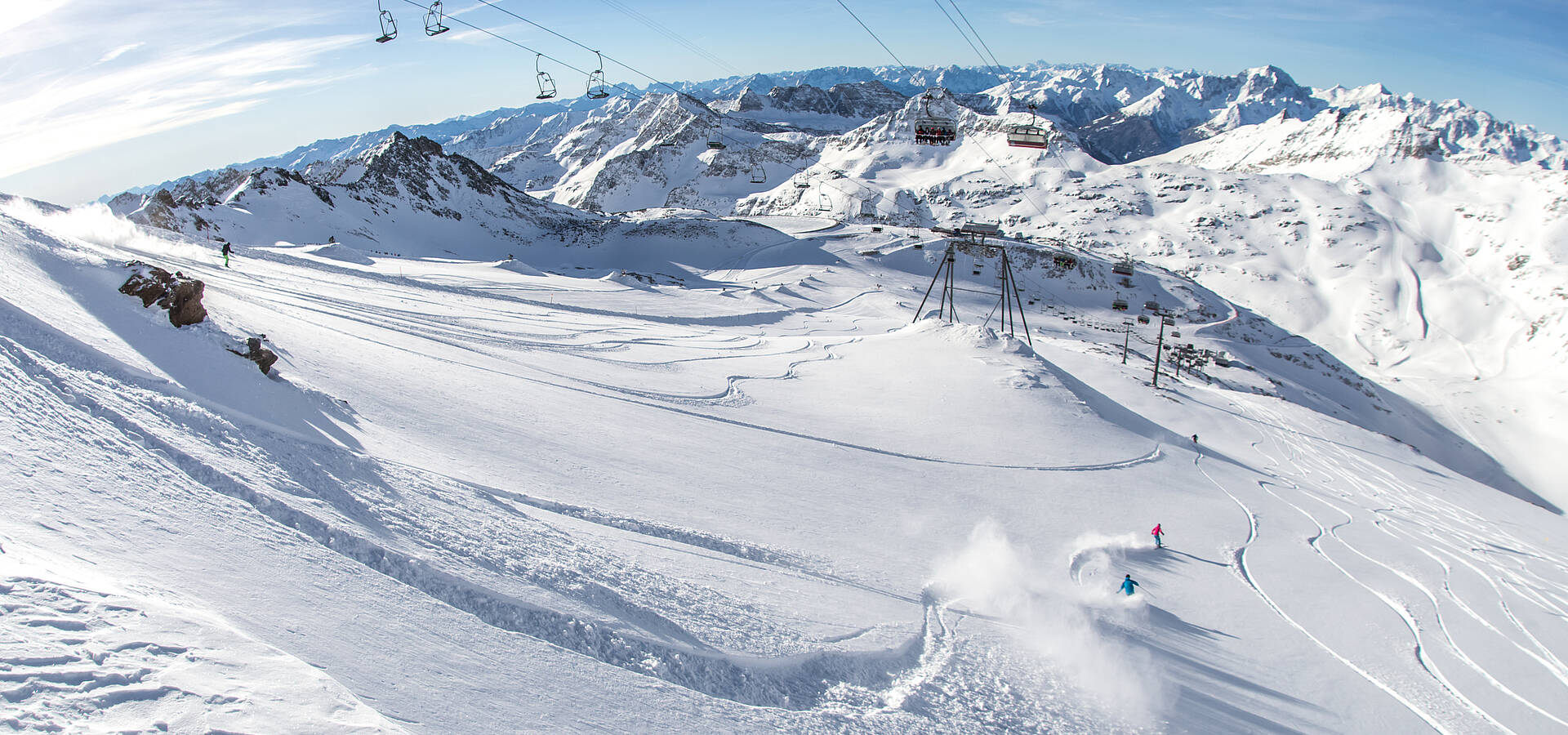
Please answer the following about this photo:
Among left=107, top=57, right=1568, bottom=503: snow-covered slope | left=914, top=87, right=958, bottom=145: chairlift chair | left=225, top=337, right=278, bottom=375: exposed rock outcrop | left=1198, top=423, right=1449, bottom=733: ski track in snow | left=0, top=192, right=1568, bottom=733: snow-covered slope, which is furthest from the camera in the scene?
left=107, top=57, right=1568, bottom=503: snow-covered slope

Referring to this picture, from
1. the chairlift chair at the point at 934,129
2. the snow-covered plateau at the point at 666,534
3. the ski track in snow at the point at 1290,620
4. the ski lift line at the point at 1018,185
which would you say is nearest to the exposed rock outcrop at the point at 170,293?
the snow-covered plateau at the point at 666,534

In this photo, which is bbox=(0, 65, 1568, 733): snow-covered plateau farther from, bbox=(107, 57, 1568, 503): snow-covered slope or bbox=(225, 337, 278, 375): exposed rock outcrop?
bbox=(107, 57, 1568, 503): snow-covered slope

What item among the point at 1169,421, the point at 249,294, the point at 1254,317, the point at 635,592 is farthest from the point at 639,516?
the point at 1254,317

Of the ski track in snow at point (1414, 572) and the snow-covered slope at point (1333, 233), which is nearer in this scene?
the ski track in snow at point (1414, 572)

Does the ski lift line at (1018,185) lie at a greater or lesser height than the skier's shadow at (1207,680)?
greater

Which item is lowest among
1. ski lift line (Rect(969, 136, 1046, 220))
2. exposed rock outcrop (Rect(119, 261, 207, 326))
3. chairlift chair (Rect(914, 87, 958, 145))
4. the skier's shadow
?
the skier's shadow

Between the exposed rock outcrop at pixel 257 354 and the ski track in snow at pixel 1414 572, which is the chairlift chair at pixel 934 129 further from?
the exposed rock outcrop at pixel 257 354

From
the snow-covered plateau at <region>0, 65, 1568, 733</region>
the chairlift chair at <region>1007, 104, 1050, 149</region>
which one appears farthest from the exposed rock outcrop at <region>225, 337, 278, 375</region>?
the chairlift chair at <region>1007, 104, 1050, 149</region>

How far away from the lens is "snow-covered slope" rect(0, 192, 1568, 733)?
5.82 metres

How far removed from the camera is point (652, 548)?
10352mm

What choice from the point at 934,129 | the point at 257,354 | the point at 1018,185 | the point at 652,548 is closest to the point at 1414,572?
the point at 652,548

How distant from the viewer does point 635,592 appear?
28.7ft

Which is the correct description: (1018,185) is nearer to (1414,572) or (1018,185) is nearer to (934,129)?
(934,129)

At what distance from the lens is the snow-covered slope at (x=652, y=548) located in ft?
19.1
